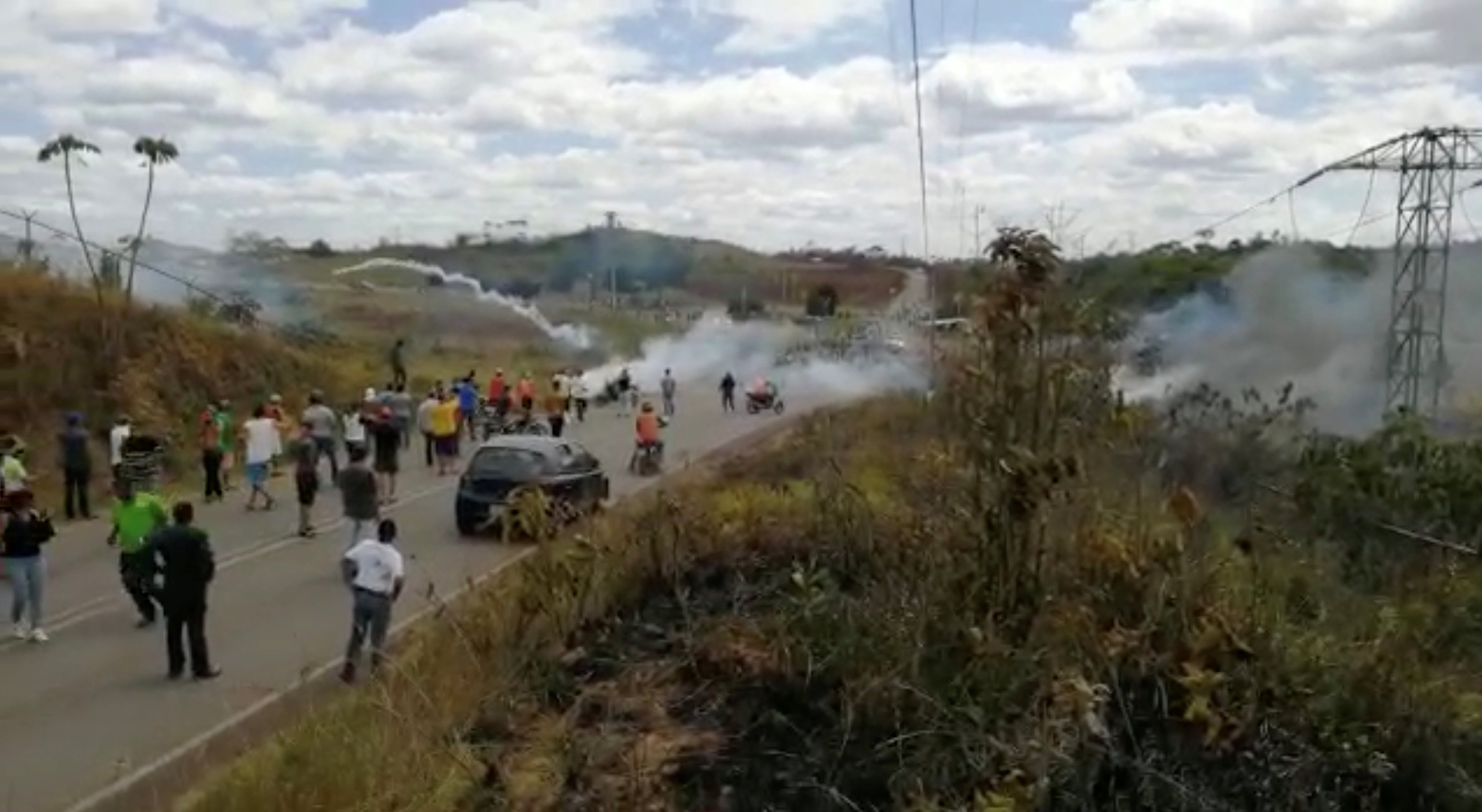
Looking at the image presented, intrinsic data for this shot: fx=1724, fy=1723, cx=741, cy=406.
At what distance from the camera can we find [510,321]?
76.2 m

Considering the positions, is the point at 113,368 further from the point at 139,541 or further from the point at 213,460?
the point at 139,541

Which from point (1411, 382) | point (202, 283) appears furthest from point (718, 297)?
point (1411, 382)

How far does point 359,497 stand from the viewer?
1828 cm

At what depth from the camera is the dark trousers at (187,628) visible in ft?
42.7

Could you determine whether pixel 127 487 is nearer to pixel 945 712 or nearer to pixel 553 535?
pixel 553 535

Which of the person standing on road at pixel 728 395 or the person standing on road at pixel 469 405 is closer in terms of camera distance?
the person standing on road at pixel 469 405

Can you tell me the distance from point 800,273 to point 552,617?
12101 cm

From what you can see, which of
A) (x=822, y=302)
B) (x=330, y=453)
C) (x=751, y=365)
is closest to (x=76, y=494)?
(x=330, y=453)

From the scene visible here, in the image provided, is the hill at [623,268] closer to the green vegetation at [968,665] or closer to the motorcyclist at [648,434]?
the motorcyclist at [648,434]

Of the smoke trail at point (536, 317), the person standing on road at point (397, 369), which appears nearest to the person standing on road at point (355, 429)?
the person standing on road at point (397, 369)

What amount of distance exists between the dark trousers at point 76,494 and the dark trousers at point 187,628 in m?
9.85

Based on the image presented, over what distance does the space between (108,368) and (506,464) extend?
37.5 feet

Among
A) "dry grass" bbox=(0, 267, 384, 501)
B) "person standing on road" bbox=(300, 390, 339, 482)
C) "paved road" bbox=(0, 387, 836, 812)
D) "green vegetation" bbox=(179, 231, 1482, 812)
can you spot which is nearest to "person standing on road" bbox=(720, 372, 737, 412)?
"dry grass" bbox=(0, 267, 384, 501)

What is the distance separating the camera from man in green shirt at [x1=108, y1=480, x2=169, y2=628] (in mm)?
14844
